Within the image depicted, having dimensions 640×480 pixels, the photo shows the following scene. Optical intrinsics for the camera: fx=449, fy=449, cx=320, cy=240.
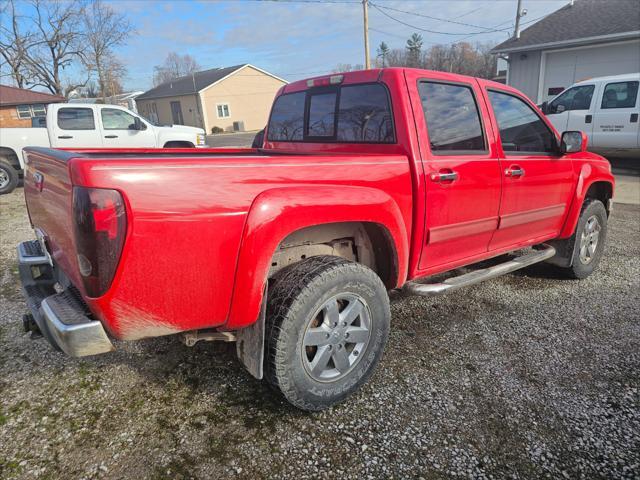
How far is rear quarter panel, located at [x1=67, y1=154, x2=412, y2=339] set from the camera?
1776 mm

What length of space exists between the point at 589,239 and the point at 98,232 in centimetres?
447

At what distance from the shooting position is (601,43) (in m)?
16.8

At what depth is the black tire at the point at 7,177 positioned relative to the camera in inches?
383

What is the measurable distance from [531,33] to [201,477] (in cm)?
2242

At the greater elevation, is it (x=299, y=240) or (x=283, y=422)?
(x=299, y=240)

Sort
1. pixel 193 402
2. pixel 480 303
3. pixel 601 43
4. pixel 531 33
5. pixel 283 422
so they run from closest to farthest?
pixel 283 422, pixel 193 402, pixel 480 303, pixel 601 43, pixel 531 33

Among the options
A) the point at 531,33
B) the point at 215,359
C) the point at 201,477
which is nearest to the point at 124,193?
the point at 201,477

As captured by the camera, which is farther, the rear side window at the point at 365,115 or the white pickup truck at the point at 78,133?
the white pickup truck at the point at 78,133

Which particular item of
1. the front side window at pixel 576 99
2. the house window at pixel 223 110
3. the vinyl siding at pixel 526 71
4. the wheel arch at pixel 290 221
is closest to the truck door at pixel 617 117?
the front side window at pixel 576 99

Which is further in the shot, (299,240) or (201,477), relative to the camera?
(299,240)

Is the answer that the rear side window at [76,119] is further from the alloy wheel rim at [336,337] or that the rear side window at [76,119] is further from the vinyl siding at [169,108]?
the vinyl siding at [169,108]

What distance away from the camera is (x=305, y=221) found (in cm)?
223

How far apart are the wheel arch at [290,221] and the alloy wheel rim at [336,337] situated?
0.40 m

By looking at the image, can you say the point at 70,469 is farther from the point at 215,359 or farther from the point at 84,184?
the point at 84,184
